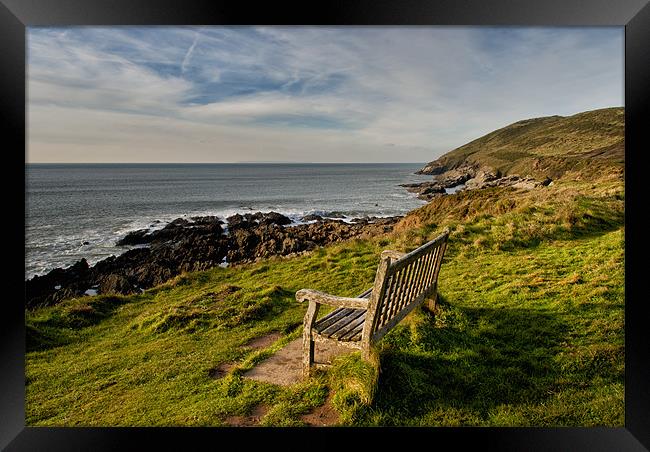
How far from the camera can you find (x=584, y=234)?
8672 millimetres

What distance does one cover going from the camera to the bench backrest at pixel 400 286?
313 cm

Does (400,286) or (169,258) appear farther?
(169,258)

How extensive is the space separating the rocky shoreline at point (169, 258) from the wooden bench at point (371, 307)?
36.3 feet

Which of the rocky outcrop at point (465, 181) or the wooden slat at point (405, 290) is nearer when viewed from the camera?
the wooden slat at point (405, 290)

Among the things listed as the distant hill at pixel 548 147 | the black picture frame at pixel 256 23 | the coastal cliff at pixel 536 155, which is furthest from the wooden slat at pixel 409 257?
the distant hill at pixel 548 147

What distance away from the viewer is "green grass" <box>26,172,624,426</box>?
3.37 metres

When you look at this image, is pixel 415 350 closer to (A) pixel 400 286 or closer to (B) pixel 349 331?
(A) pixel 400 286

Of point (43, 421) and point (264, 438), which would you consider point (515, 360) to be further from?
point (43, 421)

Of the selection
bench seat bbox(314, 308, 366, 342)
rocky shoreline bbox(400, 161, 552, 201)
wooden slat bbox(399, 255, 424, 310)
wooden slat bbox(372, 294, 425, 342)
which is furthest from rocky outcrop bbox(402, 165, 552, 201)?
bench seat bbox(314, 308, 366, 342)

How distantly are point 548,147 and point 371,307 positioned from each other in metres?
42.6

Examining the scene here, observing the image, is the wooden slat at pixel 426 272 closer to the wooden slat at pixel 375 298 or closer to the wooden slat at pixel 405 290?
the wooden slat at pixel 405 290

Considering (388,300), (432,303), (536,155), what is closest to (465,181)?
(536,155)

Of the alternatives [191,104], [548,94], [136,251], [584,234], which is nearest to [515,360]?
[584,234]

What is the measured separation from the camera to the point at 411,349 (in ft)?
13.0
